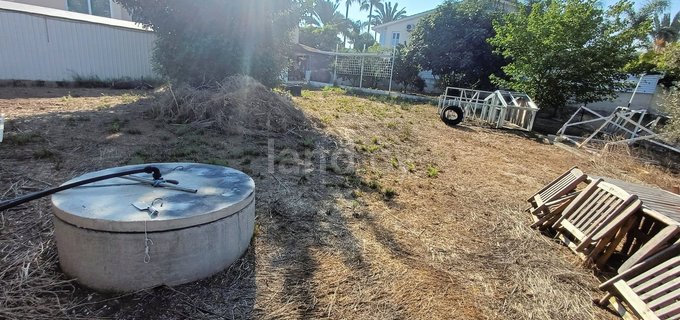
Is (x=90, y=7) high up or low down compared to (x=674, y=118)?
up

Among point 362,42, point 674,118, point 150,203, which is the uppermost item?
point 362,42

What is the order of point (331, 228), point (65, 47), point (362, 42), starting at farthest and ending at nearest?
point (362, 42) < point (65, 47) < point (331, 228)

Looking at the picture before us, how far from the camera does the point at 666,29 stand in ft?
81.3

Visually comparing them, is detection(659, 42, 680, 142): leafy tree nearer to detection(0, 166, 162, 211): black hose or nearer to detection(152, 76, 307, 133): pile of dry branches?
detection(152, 76, 307, 133): pile of dry branches

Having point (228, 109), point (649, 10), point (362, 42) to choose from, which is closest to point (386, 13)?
point (362, 42)

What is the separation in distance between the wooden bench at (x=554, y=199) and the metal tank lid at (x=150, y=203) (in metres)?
2.92

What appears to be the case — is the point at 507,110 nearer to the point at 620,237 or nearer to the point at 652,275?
the point at 620,237

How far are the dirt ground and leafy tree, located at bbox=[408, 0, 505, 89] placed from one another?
392 inches

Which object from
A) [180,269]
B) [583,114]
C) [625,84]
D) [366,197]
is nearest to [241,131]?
[366,197]

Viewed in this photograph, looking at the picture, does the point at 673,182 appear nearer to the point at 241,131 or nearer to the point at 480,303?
the point at 480,303

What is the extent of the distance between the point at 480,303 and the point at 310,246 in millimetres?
1277

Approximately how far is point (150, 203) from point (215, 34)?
6871mm

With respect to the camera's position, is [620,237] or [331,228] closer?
[620,237]

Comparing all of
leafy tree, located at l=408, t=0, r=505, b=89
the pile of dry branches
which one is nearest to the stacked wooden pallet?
the pile of dry branches
